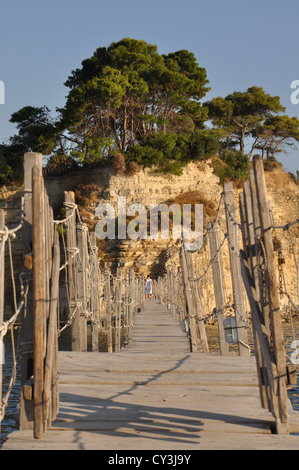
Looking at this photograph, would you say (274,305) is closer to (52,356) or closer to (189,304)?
(52,356)

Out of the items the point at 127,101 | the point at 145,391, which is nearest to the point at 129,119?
the point at 127,101

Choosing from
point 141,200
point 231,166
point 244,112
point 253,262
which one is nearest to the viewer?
point 253,262

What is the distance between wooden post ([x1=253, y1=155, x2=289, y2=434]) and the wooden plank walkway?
20 cm

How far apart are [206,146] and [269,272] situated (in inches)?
1220

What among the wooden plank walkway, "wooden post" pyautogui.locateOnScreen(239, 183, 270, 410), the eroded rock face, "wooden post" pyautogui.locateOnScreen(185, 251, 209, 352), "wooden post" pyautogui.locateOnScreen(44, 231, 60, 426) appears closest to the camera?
the wooden plank walkway

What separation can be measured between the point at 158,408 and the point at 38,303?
153 centimetres

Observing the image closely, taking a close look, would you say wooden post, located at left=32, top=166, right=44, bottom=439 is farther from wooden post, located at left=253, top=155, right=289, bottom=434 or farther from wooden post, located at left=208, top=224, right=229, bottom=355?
wooden post, located at left=208, top=224, right=229, bottom=355

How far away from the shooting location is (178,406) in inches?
165

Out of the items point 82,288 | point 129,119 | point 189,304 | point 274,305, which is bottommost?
point 274,305

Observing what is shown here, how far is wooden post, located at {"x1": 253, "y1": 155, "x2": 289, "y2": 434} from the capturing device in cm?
341

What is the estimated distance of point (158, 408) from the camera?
4156mm

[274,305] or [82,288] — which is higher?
[82,288]

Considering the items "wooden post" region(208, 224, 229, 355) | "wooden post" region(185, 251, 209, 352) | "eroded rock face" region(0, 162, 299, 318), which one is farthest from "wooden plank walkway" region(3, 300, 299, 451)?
"eroded rock face" region(0, 162, 299, 318)

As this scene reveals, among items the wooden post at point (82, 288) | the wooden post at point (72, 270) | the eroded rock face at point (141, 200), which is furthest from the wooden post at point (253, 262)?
the eroded rock face at point (141, 200)
